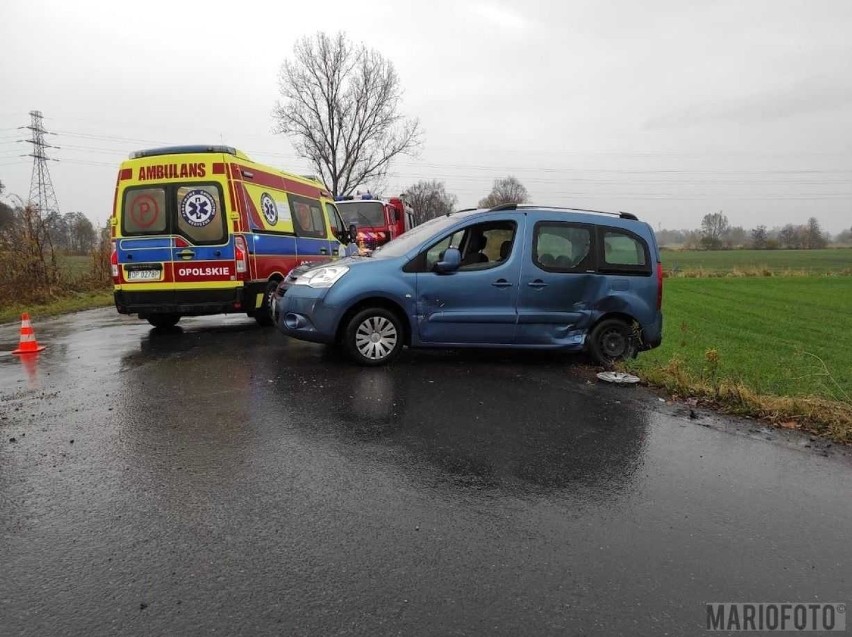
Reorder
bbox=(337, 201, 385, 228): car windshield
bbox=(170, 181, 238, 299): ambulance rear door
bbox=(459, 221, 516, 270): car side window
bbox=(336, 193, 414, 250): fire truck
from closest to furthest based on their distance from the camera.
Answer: bbox=(459, 221, 516, 270): car side window → bbox=(170, 181, 238, 299): ambulance rear door → bbox=(336, 193, 414, 250): fire truck → bbox=(337, 201, 385, 228): car windshield

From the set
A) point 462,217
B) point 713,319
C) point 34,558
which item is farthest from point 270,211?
point 713,319

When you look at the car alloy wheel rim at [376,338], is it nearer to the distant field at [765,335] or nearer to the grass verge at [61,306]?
the distant field at [765,335]

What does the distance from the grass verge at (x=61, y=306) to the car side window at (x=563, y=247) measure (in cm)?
1092

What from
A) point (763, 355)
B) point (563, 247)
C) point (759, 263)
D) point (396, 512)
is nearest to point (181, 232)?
point (563, 247)

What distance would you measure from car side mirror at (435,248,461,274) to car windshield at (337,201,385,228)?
12.0m

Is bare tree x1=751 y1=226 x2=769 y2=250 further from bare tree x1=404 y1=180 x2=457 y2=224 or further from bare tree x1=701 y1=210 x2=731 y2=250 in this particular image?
bare tree x1=404 y1=180 x2=457 y2=224

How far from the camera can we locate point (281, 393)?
211 inches

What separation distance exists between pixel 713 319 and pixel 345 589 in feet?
46.2

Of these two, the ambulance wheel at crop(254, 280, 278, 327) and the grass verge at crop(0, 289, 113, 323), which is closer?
the ambulance wheel at crop(254, 280, 278, 327)

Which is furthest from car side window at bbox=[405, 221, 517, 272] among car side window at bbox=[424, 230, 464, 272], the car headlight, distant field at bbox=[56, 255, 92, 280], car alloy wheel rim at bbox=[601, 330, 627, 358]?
distant field at bbox=[56, 255, 92, 280]

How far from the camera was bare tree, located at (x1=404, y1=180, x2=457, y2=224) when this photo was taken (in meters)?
89.1

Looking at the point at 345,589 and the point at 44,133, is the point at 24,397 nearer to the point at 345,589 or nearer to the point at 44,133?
the point at 345,589

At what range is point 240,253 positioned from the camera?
840 cm

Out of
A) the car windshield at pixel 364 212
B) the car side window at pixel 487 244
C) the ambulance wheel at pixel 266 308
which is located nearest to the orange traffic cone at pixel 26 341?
the ambulance wheel at pixel 266 308
